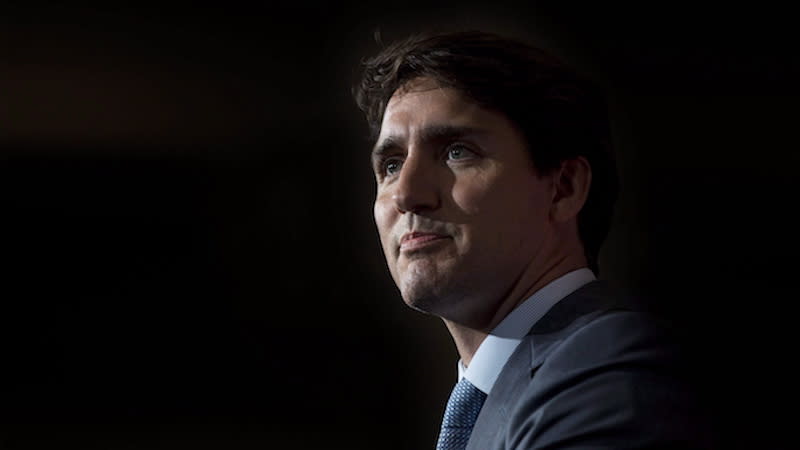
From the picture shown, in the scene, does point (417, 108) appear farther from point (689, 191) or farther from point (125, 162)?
point (125, 162)

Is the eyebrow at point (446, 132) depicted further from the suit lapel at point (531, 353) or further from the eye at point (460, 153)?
the suit lapel at point (531, 353)

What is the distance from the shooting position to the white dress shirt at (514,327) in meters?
1.25

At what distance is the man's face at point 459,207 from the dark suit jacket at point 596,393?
14 cm

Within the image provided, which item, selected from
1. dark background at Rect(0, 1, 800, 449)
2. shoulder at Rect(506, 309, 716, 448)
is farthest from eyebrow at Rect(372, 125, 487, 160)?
dark background at Rect(0, 1, 800, 449)

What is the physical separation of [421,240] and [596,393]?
13.8 inches

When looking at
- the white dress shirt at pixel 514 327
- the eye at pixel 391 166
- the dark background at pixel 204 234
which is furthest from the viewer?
the dark background at pixel 204 234

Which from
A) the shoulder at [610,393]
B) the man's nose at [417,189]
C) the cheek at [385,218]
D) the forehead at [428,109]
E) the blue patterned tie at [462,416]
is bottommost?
the blue patterned tie at [462,416]

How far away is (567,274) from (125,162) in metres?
1.19

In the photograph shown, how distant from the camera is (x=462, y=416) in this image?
1289 mm

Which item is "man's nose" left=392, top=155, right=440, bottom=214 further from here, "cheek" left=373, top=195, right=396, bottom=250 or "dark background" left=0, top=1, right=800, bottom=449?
"dark background" left=0, top=1, right=800, bottom=449

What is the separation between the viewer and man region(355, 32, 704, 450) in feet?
3.80

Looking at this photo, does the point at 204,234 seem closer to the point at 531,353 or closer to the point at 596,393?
the point at 531,353

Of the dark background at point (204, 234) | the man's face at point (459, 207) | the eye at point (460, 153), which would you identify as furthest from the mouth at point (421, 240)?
the dark background at point (204, 234)

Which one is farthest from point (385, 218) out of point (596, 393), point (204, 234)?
point (204, 234)
